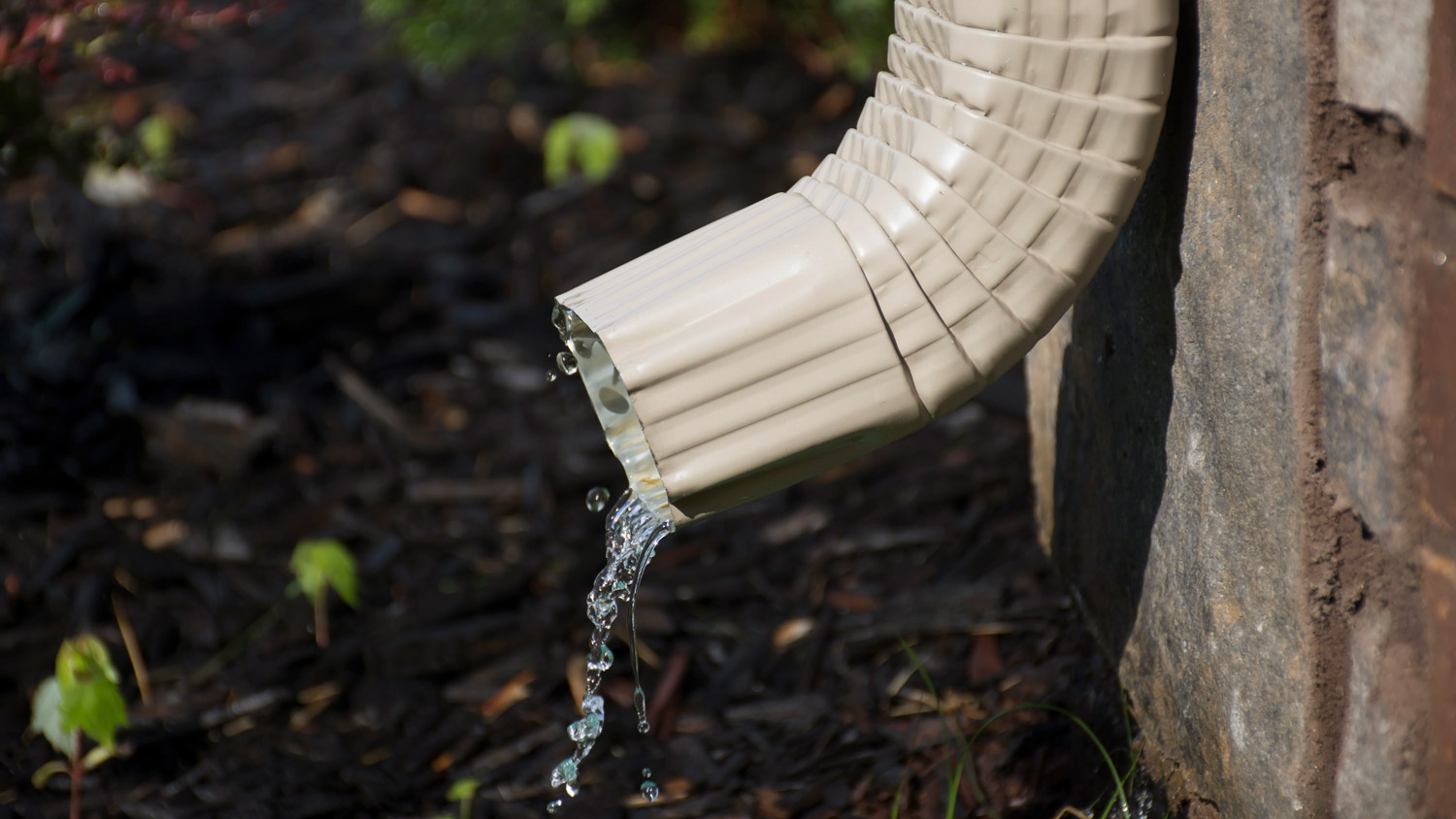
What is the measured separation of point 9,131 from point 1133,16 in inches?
88.1

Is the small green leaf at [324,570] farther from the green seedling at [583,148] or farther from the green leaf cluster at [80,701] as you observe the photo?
the green seedling at [583,148]

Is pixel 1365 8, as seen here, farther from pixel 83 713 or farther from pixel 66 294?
pixel 66 294

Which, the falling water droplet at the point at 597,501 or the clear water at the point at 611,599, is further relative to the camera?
the falling water droplet at the point at 597,501

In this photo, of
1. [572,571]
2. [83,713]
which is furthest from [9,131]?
[572,571]

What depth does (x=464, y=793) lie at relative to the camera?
76.8 inches

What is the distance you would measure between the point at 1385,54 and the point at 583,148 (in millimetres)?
3064

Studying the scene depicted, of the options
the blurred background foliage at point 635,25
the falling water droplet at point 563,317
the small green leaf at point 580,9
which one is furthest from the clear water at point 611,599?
the blurred background foliage at point 635,25

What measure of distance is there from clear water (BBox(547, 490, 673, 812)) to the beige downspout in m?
0.30

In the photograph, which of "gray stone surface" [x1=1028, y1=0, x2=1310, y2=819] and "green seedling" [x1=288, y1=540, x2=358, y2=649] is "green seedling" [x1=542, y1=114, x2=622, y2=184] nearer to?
"green seedling" [x1=288, y1=540, x2=358, y2=649]

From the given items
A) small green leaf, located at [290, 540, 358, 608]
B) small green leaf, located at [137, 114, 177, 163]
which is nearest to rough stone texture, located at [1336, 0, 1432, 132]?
small green leaf, located at [290, 540, 358, 608]

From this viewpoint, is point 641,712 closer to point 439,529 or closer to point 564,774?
point 564,774

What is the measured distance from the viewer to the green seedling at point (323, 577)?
7.48 ft

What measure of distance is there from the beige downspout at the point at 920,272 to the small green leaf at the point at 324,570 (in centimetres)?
122

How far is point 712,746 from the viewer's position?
2.02m
